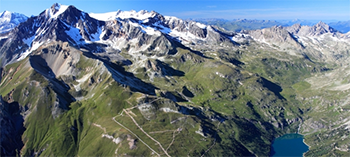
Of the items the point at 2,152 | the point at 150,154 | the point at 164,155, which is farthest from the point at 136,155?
the point at 2,152

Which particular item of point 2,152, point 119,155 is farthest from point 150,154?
point 2,152

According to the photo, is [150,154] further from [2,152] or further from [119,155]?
[2,152]

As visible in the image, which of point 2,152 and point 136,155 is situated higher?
point 2,152

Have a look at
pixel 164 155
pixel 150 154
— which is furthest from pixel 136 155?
pixel 164 155

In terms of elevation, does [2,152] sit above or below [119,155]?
above

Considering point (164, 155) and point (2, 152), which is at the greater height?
point (2, 152)

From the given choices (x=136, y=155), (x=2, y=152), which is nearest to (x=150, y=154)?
(x=136, y=155)

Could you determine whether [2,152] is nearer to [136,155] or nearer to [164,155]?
[136,155]
